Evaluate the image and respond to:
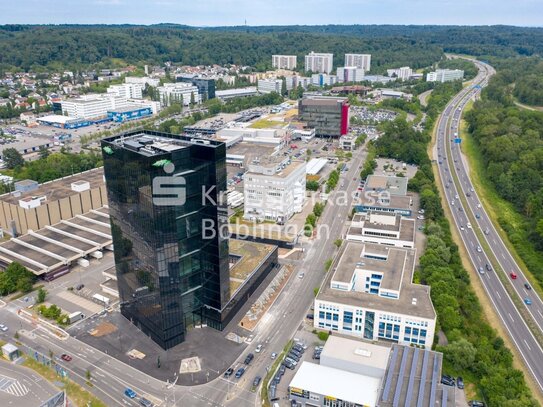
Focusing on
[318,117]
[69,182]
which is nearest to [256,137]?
[318,117]

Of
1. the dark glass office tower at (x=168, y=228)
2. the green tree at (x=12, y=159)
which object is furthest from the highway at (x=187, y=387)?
the green tree at (x=12, y=159)

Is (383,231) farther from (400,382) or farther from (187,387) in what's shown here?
(187,387)

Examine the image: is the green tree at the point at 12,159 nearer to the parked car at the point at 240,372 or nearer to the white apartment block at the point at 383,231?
the white apartment block at the point at 383,231

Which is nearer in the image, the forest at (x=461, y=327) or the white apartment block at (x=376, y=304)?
the forest at (x=461, y=327)

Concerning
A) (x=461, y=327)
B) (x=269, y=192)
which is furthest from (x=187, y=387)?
(x=269, y=192)

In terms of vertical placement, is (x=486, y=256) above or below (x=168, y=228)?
below

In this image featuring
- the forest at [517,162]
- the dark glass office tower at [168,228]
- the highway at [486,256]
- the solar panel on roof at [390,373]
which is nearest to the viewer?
the solar panel on roof at [390,373]

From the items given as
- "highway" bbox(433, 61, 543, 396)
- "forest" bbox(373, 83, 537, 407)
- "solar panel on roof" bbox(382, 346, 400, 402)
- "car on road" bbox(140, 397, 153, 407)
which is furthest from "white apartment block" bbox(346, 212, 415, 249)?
"car on road" bbox(140, 397, 153, 407)
